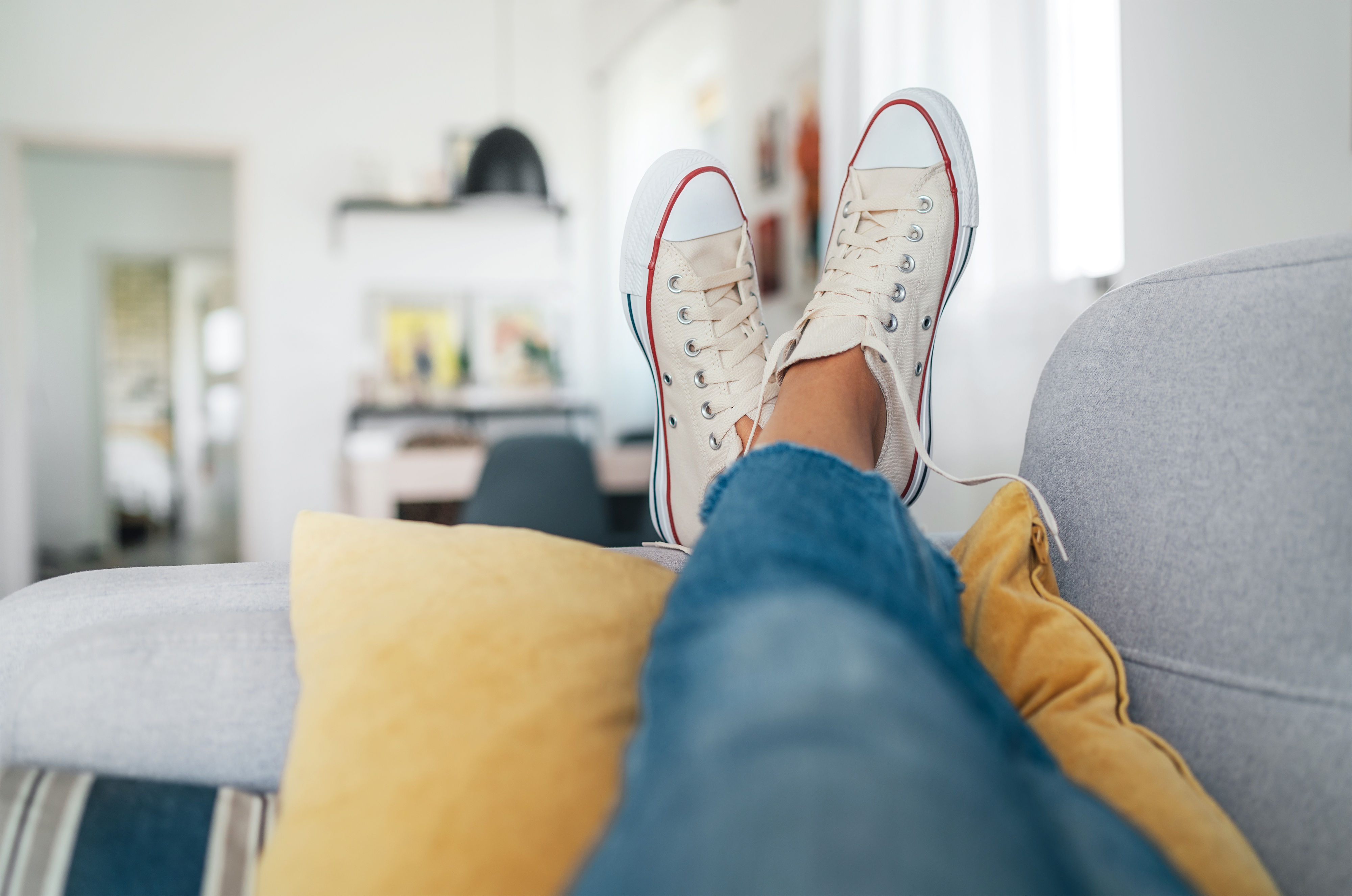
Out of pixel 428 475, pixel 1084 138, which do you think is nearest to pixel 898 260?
pixel 1084 138

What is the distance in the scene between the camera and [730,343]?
39.1 inches

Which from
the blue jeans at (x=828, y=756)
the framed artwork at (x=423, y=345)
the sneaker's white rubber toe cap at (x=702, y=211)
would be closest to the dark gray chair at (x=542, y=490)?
the sneaker's white rubber toe cap at (x=702, y=211)

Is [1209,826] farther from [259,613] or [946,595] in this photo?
[259,613]

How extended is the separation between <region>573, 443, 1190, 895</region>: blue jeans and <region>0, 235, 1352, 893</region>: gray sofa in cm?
15

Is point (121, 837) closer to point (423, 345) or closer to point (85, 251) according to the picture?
point (423, 345)

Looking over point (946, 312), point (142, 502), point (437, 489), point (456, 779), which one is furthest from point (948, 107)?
point (142, 502)

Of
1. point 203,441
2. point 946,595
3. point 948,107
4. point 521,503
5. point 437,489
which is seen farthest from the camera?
point 203,441

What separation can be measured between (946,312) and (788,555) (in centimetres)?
150

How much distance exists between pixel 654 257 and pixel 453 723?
75cm

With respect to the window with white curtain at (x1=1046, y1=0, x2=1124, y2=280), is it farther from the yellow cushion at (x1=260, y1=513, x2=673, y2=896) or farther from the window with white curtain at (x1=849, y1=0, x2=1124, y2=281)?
the yellow cushion at (x1=260, y1=513, x2=673, y2=896)

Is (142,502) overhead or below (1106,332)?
below

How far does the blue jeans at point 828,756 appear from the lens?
23cm

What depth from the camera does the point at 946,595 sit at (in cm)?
48

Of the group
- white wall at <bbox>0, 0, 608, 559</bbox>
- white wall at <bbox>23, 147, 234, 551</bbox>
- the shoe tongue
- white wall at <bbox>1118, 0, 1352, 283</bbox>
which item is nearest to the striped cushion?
the shoe tongue
